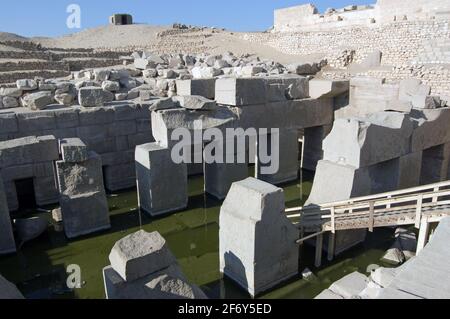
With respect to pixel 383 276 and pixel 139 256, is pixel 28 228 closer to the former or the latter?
pixel 139 256

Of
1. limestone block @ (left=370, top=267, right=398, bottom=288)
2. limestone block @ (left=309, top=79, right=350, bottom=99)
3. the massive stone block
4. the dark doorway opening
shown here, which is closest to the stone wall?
the dark doorway opening

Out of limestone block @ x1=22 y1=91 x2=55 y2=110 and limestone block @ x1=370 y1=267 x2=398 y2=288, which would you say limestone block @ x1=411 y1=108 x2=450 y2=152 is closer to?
limestone block @ x1=370 y1=267 x2=398 y2=288

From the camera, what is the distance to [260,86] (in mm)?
9148

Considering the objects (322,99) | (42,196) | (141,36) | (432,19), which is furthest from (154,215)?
(141,36)

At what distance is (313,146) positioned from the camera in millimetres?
11266

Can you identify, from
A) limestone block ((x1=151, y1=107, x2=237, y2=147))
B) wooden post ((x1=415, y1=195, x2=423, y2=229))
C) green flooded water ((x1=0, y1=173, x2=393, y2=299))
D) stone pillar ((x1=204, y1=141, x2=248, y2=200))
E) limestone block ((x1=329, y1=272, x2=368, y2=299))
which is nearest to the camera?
limestone block ((x1=329, y1=272, x2=368, y2=299))

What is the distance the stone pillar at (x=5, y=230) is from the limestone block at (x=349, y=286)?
5.49 m

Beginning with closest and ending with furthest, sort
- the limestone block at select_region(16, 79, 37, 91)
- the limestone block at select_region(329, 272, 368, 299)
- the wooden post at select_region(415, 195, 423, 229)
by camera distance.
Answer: the limestone block at select_region(329, 272, 368, 299)
the wooden post at select_region(415, 195, 423, 229)
the limestone block at select_region(16, 79, 37, 91)

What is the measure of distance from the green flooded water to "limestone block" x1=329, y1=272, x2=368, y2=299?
88 cm

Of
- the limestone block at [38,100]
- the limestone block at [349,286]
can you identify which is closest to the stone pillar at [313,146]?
the limestone block at [349,286]

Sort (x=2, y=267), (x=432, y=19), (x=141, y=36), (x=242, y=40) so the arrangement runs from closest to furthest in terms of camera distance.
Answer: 1. (x=2, y=267)
2. (x=432, y=19)
3. (x=242, y=40)
4. (x=141, y=36)

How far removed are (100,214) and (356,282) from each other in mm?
4994

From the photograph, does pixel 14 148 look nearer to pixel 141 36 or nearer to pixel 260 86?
pixel 260 86

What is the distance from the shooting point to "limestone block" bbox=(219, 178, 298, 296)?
5215 mm
